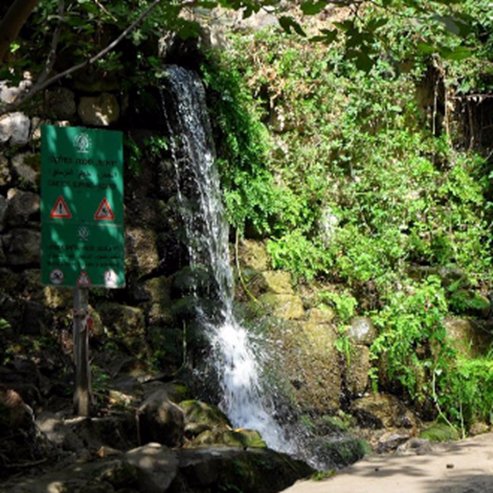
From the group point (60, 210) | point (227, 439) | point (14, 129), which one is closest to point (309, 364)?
point (227, 439)

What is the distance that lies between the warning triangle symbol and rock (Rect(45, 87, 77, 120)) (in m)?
2.94

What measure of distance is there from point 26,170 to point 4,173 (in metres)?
0.22

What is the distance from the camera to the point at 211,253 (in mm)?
8672

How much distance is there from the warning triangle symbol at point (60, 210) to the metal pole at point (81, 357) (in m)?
0.51

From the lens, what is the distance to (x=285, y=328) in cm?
824

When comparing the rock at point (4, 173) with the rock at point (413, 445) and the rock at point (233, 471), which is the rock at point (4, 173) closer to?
the rock at point (233, 471)

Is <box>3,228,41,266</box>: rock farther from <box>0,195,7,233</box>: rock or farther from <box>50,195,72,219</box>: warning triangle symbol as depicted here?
<box>50,195,72,219</box>: warning triangle symbol

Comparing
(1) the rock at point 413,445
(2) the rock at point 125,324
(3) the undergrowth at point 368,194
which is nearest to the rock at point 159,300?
(2) the rock at point 125,324

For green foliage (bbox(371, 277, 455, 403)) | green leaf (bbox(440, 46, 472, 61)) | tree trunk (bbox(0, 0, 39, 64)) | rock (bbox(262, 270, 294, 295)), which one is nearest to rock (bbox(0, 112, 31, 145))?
rock (bbox(262, 270, 294, 295))

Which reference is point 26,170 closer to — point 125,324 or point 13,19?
point 125,324

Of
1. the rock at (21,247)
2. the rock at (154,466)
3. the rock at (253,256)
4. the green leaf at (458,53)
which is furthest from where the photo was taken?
the rock at (253,256)

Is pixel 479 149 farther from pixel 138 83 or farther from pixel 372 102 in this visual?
pixel 138 83

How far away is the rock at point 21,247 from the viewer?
724 centimetres

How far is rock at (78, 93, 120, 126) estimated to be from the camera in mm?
8242
